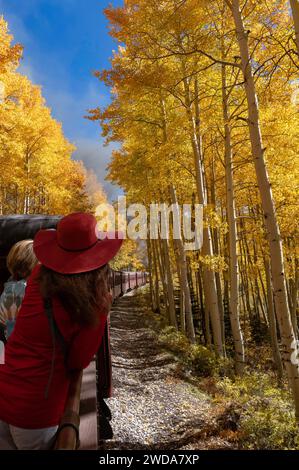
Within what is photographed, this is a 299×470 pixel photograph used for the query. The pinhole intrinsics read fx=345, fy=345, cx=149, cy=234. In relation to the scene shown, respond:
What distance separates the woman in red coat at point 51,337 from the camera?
1.62 meters

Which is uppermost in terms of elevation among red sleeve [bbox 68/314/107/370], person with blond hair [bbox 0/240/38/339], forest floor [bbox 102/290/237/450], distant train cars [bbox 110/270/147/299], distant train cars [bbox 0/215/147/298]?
distant train cars [bbox 0/215/147/298]

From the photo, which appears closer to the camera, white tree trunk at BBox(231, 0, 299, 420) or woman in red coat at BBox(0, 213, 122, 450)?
woman in red coat at BBox(0, 213, 122, 450)

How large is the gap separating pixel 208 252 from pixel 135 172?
15.4 ft

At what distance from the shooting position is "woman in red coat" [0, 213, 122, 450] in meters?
1.62

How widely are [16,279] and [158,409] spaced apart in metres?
5.49

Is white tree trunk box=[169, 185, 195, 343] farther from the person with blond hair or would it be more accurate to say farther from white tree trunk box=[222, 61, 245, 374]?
the person with blond hair

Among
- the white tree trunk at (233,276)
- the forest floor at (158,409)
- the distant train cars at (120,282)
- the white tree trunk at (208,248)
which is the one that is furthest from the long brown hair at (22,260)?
the distant train cars at (120,282)

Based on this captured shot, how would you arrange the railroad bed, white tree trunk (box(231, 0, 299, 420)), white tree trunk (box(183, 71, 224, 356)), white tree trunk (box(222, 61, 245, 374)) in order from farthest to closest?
white tree trunk (box(183, 71, 224, 356)) < white tree trunk (box(222, 61, 245, 374)) < white tree trunk (box(231, 0, 299, 420)) < the railroad bed

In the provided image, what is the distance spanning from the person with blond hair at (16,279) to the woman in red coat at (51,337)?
0.80 metres

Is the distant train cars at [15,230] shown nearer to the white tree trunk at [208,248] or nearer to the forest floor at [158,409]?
the forest floor at [158,409]

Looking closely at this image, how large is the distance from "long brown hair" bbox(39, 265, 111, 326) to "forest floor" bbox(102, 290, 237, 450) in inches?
170

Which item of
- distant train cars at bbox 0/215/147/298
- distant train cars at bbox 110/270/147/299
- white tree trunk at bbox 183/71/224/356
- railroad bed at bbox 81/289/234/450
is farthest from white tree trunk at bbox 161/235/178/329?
distant train cars at bbox 0/215/147/298

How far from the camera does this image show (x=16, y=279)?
2.59 metres

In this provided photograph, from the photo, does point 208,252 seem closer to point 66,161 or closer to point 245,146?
point 245,146
